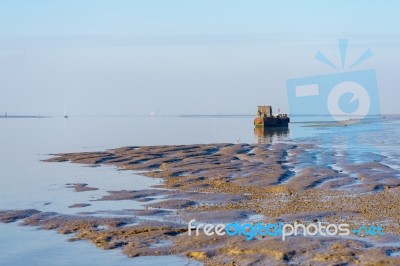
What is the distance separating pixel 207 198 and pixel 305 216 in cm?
515

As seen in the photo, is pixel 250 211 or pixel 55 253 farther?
pixel 250 211

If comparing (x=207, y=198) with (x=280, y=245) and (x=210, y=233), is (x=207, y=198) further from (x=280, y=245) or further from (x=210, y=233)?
(x=280, y=245)

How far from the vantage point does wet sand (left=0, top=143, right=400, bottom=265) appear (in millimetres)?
13375

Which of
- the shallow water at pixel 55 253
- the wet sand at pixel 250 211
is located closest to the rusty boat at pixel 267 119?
the wet sand at pixel 250 211

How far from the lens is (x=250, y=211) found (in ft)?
60.3

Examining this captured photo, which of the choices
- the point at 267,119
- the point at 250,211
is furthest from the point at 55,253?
the point at 267,119

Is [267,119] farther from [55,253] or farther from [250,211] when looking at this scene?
[55,253]

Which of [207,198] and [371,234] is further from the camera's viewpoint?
[207,198]

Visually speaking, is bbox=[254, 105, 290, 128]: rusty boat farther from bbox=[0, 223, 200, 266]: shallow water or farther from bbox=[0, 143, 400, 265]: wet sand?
bbox=[0, 223, 200, 266]: shallow water

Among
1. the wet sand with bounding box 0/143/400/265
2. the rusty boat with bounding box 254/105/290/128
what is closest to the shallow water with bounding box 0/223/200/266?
the wet sand with bounding box 0/143/400/265

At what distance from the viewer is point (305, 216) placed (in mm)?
17078

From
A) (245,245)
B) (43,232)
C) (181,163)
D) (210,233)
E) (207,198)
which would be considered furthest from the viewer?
(181,163)

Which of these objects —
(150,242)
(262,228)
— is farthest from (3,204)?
(262,228)

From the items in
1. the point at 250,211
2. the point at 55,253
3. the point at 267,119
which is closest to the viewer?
the point at 55,253
